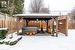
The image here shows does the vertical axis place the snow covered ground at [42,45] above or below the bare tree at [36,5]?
below

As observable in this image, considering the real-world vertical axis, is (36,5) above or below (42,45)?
above

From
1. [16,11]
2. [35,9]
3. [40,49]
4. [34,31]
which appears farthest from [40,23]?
[35,9]

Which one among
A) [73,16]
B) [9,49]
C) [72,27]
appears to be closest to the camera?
[9,49]

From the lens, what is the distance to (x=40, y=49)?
12609mm

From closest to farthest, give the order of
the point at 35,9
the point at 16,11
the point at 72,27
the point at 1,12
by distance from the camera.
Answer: the point at 1,12 < the point at 16,11 < the point at 72,27 < the point at 35,9

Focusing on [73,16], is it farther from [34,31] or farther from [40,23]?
[34,31]

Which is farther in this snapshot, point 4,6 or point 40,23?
point 40,23

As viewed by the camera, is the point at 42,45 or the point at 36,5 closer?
the point at 42,45

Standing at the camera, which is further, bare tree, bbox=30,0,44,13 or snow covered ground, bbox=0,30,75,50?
bare tree, bbox=30,0,44,13

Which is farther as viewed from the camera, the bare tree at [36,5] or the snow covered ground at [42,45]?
the bare tree at [36,5]

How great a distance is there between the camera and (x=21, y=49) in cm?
1241

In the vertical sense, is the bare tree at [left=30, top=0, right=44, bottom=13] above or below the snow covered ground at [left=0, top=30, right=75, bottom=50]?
above

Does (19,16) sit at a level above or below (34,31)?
above

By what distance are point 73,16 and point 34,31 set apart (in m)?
38.3
